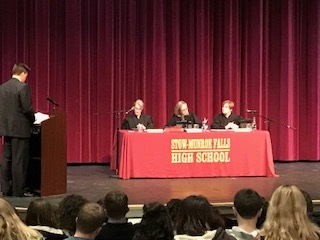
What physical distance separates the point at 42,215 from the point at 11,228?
Answer: 2.83 feet

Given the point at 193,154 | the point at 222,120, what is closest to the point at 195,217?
the point at 193,154

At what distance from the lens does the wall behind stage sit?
33.4 feet

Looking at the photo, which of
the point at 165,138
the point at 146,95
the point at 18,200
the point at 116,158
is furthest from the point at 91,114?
the point at 18,200

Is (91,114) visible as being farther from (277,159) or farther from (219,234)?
(219,234)

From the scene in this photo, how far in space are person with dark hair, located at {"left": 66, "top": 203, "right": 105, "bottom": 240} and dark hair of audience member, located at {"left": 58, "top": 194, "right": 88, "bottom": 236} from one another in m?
0.33

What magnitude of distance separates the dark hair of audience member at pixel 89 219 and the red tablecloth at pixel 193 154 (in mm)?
4877

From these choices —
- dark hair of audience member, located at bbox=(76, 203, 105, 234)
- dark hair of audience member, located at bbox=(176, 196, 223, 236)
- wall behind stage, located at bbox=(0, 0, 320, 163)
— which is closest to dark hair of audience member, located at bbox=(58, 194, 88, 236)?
dark hair of audience member, located at bbox=(76, 203, 105, 234)

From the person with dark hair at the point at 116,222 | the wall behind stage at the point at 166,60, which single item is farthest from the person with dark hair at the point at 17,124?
the wall behind stage at the point at 166,60

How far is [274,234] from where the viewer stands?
3.22 metres

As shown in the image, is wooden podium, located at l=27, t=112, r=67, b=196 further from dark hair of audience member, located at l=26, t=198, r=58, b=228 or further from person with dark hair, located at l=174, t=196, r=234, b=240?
person with dark hair, located at l=174, t=196, r=234, b=240

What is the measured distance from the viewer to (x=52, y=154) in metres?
6.88

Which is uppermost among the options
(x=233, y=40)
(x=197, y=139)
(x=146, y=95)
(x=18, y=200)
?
(x=233, y=40)

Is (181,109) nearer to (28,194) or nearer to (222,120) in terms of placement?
(222,120)

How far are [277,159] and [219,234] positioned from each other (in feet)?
25.6
